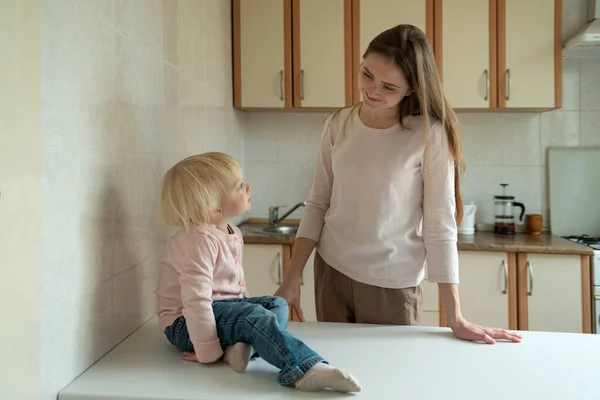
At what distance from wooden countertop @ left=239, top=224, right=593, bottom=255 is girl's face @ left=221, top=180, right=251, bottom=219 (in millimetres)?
1292

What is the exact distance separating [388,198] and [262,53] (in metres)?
1.55

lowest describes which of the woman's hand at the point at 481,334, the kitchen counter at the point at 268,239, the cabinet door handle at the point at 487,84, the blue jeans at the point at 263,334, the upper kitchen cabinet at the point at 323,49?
the woman's hand at the point at 481,334

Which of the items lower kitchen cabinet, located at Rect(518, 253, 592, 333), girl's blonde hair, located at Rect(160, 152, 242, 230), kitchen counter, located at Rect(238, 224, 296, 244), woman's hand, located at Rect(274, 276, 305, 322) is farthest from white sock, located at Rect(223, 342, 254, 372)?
lower kitchen cabinet, located at Rect(518, 253, 592, 333)

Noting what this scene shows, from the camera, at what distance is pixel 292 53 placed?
288 centimetres

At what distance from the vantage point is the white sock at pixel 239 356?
120 centimetres

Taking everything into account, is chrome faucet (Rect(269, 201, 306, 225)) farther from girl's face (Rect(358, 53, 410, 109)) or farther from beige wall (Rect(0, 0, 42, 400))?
beige wall (Rect(0, 0, 42, 400))

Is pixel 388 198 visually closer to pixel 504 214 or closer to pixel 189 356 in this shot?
pixel 189 356

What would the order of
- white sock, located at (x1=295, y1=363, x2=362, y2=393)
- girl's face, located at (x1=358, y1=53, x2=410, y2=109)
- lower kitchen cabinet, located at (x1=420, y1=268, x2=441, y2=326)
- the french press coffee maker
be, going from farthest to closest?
the french press coffee maker → lower kitchen cabinet, located at (x1=420, y1=268, x2=441, y2=326) → girl's face, located at (x1=358, y1=53, x2=410, y2=109) → white sock, located at (x1=295, y1=363, x2=362, y2=393)

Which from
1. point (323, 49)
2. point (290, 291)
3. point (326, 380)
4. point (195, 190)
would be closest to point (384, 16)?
point (323, 49)

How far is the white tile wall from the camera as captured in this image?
109 cm

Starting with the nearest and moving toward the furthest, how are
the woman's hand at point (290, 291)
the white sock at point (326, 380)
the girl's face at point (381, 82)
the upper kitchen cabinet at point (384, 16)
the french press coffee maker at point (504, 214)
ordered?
the white sock at point (326, 380) → the girl's face at point (381, 82) → the woman's hand at point (290, 291) → the upper kitchen cabinet at point (384, 16) → the french press coffee maker at point (504, 214)

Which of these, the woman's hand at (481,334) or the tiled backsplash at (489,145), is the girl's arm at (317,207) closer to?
the woman's hand at (481,334)

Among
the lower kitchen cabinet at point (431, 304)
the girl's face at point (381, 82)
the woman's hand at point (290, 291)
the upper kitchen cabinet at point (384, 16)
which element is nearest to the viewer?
the girl's face at point (381, 82)

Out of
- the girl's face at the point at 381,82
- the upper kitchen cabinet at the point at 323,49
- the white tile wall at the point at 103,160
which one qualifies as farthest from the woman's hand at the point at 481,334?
the upper kitchen cabinet at the point at 323,49
